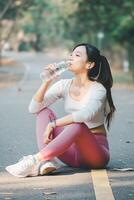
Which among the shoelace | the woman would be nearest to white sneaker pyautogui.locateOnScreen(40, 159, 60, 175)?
the woman

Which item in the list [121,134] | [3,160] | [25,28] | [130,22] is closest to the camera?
[3,160]

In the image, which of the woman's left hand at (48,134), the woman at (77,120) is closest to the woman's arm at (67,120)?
the woman at (77,120)

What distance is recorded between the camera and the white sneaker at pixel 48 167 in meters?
6.99

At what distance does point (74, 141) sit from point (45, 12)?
85559 mm

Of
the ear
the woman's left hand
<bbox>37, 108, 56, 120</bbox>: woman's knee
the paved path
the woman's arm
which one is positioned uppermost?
the ear

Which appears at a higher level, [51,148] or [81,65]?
[81,65]

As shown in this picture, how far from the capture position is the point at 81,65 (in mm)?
7363

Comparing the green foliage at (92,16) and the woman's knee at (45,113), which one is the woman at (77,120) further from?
the green foliage at (92,16)

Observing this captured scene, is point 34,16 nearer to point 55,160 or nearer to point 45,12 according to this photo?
point 45,12

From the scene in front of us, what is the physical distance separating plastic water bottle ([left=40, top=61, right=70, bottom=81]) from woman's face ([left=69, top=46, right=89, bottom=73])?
2.5 inches

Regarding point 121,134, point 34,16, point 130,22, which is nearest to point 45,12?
point 34,16

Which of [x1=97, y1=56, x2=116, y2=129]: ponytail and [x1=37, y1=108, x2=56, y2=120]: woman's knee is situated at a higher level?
[x1=97, y1=56, x2=116, y2=129]: ponytail

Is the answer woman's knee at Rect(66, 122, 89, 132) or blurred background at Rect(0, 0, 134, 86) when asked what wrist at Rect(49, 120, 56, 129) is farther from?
blurred background at Rect(0, 0, 134, 86)

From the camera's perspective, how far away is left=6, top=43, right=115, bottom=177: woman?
6949 mm
